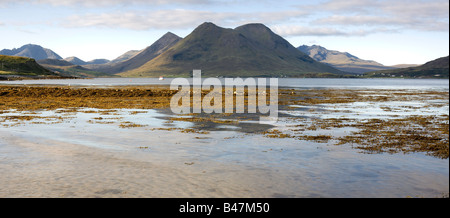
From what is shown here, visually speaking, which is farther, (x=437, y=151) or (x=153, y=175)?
(x=437, y=151)

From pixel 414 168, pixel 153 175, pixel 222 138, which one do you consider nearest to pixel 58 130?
pixel 222 138

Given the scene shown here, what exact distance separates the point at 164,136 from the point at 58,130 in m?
8.37

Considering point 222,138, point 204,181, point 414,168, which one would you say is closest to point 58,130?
point 222,138

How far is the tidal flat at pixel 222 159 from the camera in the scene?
13414 millimetres

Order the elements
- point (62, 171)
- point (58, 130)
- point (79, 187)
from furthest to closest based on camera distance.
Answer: point (58, 130), point (62, 171), point (79, 187)

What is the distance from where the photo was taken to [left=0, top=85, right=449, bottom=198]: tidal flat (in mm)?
13414

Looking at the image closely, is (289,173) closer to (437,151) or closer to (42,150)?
(437,151)

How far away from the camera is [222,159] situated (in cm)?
1838

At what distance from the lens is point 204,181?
14484mm

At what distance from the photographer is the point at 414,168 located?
1641 centimetres
